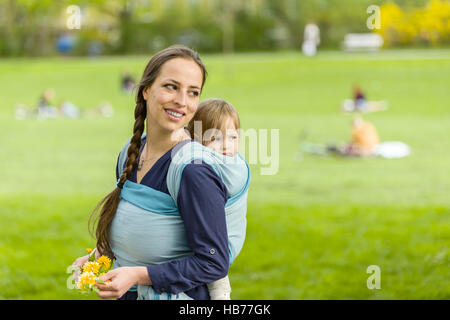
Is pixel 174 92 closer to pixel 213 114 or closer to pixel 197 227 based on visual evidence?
pixel 213 114

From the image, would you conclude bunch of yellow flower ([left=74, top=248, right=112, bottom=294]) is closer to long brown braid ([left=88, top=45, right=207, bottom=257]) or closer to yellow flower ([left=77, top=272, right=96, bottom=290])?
yellow flower ([left=77, top=272, right=96, bottom=290])

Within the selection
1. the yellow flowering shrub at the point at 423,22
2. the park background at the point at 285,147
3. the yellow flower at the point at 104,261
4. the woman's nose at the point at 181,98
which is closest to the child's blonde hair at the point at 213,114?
the woman's nose at the point at 181,98

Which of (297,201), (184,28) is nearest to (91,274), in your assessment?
(297,201)

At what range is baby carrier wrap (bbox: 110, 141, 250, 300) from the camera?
2029 mm

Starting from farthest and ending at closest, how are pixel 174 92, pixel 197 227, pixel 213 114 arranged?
pixel 213 114
pixel 174 92
pixel 197 227

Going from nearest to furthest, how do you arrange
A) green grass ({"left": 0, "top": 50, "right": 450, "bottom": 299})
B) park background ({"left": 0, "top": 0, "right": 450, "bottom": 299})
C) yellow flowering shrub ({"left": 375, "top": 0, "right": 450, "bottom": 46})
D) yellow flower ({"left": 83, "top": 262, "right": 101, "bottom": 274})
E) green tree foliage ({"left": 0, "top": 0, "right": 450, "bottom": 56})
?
yellow flower ({"left": 83, "top": 262, "right": 101, "bottom": 274})
green grass ({"left": 0, "top": 50, "right": 450, "bottom": 299})
park background ({"left": 0, "top": 0, "right": 450, "bottom": 299})
yellow flowering shrub ({"left": 375, "top": 0, "right": 450, "bottom": 46})
green tree foliage ({"left": 0, "top": 0, "right": 450, "bottom": 56})

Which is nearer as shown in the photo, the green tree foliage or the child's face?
the child's face

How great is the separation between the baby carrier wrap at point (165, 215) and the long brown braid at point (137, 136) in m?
0.02

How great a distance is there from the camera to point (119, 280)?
6.55ft

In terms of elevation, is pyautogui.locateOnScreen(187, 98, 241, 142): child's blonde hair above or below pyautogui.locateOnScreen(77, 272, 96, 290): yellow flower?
above

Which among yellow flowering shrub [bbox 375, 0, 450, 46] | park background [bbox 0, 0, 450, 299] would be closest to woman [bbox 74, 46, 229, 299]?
park background [bbox 0, 0, 450, 299]

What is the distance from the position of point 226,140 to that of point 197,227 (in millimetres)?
470

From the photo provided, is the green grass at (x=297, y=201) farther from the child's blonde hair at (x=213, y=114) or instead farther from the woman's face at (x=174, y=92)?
the woman's face at (x=174, y=92)
